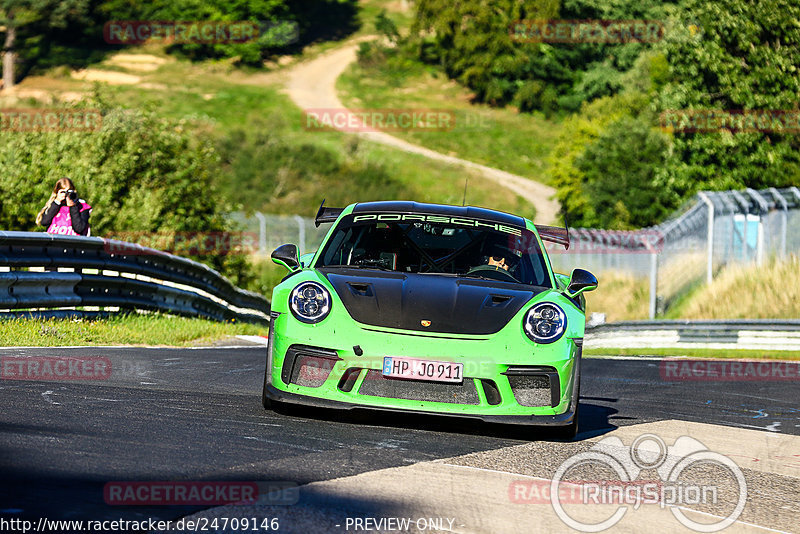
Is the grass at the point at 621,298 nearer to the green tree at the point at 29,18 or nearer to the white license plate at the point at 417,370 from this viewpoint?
the white license plate at the point at 417,370

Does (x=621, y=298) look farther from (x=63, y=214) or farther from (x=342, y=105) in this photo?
(x=342, y=105)

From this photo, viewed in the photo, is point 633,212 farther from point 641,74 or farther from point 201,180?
point 201,180

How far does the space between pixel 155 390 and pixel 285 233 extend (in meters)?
26.6

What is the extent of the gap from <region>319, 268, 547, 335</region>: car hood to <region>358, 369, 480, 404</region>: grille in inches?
11.9

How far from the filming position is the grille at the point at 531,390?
21.9 ft

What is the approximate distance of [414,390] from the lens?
258 inches

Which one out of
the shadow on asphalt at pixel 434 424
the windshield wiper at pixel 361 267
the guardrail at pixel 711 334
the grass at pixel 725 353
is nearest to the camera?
the shadow on asphalt at pixel 434 424

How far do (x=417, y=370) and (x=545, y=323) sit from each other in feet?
2.83

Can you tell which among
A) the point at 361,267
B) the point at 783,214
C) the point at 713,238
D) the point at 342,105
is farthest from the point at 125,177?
the point at 342,105

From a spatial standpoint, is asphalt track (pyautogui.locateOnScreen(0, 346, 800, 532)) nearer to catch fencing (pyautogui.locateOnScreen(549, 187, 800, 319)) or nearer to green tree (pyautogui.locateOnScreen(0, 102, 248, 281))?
green tree (pyautogui.locateOnScreen(0, 102, 248, 281))

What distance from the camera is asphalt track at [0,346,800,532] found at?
4.56 meters

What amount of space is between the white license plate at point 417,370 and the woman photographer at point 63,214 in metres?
8.85

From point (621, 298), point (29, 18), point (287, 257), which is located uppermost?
point (287, 257)

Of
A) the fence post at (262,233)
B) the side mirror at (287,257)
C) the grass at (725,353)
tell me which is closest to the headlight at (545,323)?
the side mirror at (287,257)
